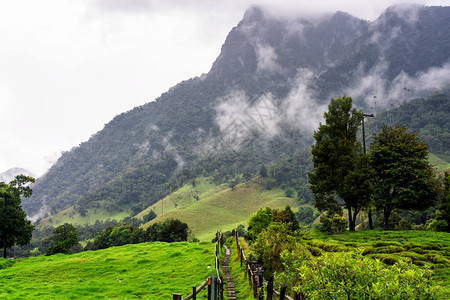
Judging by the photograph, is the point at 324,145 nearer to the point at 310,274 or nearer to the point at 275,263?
the point at 275,263

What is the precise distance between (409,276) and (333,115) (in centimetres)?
3137

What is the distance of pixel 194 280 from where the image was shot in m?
22.6

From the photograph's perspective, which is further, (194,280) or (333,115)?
(333,115)

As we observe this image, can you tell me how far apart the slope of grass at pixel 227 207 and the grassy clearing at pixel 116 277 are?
8546cm

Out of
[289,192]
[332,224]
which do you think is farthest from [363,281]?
[289,192]

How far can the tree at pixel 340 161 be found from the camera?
1315 inches

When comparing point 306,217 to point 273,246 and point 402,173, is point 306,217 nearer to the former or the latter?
point 402,173

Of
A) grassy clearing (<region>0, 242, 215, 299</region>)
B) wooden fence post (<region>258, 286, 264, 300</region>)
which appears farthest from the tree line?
wooden fence post (<region>258, 286, 264, 300</region>)

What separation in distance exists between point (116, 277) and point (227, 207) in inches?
5361

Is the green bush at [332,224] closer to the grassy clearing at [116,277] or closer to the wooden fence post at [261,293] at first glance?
the grassy clearing at [116,277]

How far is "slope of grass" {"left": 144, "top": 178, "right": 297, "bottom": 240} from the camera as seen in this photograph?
138250 mm

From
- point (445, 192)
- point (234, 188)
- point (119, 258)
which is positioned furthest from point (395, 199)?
point (234, 188)

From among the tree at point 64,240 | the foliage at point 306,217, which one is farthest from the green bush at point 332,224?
the foliage at point 306,217

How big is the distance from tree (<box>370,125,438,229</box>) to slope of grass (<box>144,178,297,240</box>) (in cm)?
8989
